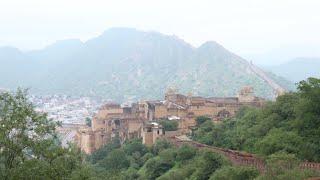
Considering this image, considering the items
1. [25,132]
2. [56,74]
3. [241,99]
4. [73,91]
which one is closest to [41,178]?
[25,132]

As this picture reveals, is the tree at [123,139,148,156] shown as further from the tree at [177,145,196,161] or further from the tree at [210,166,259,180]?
the tree at [210,166,259,180]

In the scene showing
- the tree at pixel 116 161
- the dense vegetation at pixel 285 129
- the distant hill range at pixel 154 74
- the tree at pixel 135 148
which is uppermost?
the distant hill range at pixel 154 74

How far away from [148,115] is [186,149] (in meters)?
17.1

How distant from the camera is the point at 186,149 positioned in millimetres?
30719

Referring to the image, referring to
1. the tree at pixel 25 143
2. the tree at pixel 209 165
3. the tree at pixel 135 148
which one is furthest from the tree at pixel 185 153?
the tree at pixel 25 143

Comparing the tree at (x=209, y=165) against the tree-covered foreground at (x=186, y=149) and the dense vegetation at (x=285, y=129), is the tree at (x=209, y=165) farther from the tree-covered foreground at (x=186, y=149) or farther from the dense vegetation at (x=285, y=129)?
the dense vegetation at (x=285, y=129)

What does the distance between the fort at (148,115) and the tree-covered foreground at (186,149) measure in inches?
54.2

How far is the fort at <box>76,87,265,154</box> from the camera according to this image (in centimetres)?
4535

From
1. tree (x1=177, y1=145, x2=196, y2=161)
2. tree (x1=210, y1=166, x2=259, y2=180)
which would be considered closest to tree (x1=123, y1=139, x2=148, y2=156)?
tree (x1=177, y1=145, x2=196, y2=161)

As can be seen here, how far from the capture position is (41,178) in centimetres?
1376

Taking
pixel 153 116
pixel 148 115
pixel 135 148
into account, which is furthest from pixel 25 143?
pixel 148 115

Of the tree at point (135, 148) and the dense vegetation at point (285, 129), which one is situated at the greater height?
the dense vegetation at point (285, 129)

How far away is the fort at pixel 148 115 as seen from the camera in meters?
45.3

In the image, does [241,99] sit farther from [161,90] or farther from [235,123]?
[161,90]
